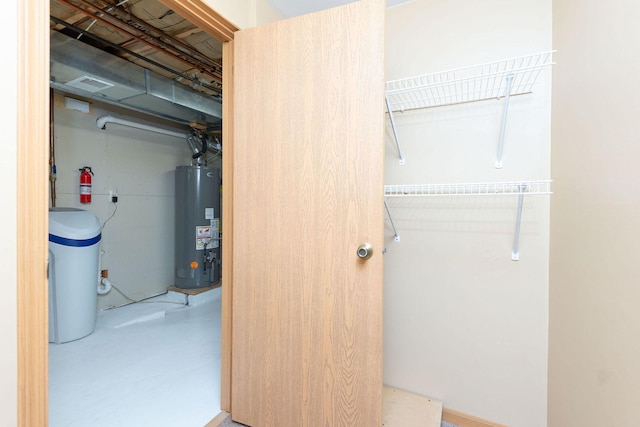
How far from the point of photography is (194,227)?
3.52 meters

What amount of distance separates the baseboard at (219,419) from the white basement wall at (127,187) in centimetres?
227

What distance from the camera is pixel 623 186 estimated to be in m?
0.89

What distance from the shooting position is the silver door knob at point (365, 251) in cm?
124

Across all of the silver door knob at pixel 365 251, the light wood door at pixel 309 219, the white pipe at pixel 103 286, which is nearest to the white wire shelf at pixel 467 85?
the light wood door at pixel 309 219

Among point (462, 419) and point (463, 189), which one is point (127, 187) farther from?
point (462, 419)

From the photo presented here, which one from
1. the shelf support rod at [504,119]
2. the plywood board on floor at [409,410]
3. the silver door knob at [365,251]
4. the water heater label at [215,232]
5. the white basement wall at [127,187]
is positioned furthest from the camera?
the water heater label at [215,232]

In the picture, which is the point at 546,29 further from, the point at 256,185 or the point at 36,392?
the point at 36,392

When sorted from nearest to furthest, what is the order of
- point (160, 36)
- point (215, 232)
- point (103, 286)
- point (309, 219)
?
point (309, 219)
point (160, 36)
point (103, 286)
point (215, 232)

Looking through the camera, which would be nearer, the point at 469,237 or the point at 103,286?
the point at 469,237

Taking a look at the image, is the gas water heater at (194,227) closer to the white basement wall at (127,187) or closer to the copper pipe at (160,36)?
the white basement wall at (127,187)

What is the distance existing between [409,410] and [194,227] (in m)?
2.89

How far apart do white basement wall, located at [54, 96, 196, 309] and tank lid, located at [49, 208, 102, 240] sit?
48cm

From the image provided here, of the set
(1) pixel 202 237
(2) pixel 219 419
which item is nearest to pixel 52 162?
(1) pixel 202 237

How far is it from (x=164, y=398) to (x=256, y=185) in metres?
1.36
